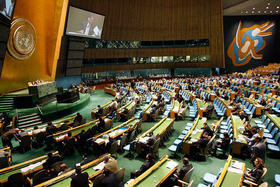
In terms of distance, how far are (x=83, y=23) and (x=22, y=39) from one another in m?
5.66

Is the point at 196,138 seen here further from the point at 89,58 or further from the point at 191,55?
the point at 191,55

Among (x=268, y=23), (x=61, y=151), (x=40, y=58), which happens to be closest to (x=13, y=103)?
(x=40, y=58)

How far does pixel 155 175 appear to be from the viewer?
4.57 m

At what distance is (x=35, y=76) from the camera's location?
1544 centimetres

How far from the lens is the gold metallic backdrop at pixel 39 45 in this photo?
43.8 ft

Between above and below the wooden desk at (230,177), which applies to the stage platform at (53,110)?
above

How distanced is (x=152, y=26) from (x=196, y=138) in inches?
961

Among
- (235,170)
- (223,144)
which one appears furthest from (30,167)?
(223,144)

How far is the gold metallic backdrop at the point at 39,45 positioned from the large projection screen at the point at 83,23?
0.61m

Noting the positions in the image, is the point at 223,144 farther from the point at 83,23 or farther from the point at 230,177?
the point at 83,23

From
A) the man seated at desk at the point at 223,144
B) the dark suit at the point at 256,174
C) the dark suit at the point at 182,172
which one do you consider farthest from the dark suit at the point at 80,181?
the man seated at desk at the point at 223,144

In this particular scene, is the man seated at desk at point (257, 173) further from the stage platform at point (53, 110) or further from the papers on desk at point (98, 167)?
the stage platform at point (53, 110)

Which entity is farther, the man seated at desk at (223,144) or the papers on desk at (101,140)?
the papers on desk at (101,140)

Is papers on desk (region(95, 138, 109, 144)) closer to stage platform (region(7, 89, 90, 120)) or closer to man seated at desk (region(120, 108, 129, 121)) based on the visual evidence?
man seated at desk (region(120, 108, 129, 121))
